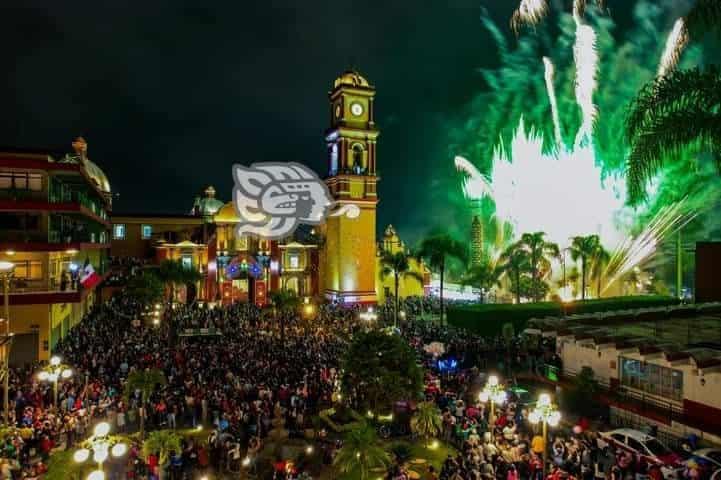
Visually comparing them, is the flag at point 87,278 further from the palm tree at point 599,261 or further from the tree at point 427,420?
the palm tree at point 599,261

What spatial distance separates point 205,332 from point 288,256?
23382mm

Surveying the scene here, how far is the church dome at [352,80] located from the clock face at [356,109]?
1.88 m

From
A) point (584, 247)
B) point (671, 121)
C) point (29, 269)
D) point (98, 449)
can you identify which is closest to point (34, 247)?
point (29, 269)

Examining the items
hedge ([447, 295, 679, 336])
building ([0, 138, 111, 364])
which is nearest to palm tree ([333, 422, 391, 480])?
building ([0, 138, 111, 364])

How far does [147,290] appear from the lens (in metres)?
35.2

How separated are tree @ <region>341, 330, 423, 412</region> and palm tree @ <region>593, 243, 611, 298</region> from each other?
3013 centimetres

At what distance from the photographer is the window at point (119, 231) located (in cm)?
5681

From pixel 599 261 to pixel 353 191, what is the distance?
2254cm

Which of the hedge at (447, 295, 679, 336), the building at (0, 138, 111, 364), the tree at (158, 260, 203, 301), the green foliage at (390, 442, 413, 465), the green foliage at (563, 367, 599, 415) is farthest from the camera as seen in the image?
the tree at (158, 260, 203, 301)

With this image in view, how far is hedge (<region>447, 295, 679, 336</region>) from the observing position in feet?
111

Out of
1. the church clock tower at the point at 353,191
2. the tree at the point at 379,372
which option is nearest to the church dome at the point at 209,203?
the church clock tower at the point at 353,191

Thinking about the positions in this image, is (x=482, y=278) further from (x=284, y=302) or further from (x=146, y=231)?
(x=146, y=231)

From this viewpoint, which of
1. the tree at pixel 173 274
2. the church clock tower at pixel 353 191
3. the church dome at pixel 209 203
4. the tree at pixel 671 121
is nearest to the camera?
the tree at pixel 671 121

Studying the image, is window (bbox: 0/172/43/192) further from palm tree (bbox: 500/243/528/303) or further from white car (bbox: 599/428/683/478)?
palm tree (bbox: 500/243/528/303)
